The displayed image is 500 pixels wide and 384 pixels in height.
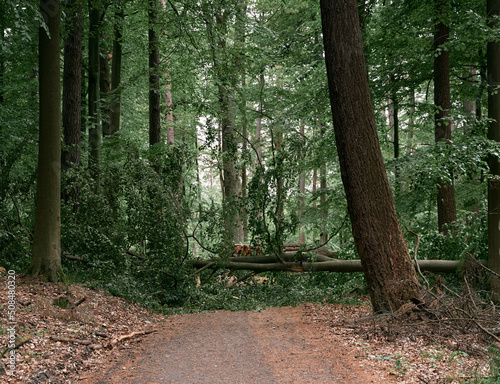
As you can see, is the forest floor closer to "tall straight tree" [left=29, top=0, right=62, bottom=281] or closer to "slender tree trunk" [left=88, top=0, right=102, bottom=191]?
"tall straight tree" [left=29, top=0, right=62, bottom=281]

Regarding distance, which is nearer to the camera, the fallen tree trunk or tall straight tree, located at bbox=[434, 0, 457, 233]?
the fallen tree trunk

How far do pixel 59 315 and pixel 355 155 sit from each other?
500cm

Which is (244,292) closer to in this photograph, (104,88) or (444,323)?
(444,323)

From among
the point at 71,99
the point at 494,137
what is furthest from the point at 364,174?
the point at 71,99

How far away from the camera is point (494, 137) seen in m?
8.48

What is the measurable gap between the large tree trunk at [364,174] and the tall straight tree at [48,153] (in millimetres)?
4725

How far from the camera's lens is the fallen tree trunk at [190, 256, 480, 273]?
9.05 m

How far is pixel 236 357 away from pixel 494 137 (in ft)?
23.0

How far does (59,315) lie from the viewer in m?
5.86

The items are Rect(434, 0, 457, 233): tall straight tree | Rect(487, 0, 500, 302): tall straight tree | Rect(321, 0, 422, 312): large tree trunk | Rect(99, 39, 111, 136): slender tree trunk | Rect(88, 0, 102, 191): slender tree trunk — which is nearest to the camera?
Rect(321, 0, 422, 312): large tree trunk

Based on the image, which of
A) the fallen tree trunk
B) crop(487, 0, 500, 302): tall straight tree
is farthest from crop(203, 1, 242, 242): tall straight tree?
crop(487, 0, 500, 302): tall straight tree

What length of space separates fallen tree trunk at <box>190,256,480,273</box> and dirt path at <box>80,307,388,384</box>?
9.28 feet

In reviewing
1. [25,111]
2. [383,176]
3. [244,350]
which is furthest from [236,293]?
[25,111]

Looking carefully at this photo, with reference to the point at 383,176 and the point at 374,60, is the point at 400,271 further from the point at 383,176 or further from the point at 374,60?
the point at 374,60
